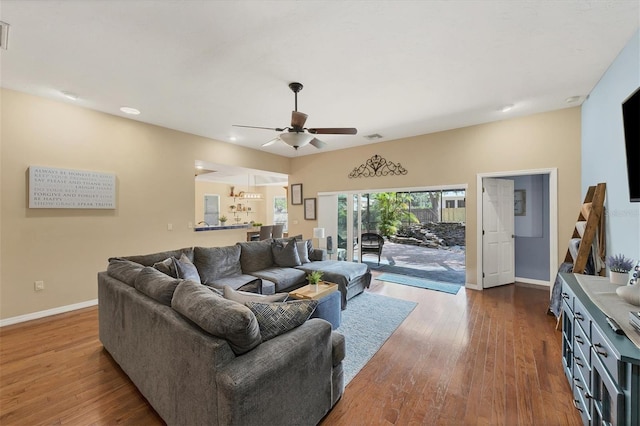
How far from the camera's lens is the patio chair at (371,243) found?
20.8 ft

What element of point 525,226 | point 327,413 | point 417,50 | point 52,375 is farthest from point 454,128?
point 52,375

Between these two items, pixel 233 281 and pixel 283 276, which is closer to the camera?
pixel 233 281

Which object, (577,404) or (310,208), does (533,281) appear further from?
(310,208)

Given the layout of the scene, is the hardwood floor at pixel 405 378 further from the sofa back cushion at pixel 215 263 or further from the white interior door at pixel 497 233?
the white interior door at pixel 497 233

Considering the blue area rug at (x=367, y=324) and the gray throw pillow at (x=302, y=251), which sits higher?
the gray throw pillow at (x=302, y=251)

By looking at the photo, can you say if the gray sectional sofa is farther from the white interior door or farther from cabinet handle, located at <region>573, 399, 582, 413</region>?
the white interior door

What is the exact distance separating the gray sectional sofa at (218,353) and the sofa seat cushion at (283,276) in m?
1.32

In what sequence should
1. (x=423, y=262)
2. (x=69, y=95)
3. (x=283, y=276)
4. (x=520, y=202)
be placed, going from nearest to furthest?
(x=69, y=95)
(x=283, y=276)
(x=520, y=202)
(x=423, y=262)

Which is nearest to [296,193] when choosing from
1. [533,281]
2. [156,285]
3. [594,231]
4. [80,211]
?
[80,211]

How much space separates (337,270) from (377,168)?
8.98 feet

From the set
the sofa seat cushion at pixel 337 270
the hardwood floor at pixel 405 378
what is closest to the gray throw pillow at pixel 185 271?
the hardwood floor at pixel 405 378

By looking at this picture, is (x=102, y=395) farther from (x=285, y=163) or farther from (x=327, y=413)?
(x=285, y=163)

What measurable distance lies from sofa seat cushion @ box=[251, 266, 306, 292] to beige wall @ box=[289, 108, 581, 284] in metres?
2.79

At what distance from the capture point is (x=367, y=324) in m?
3.12
